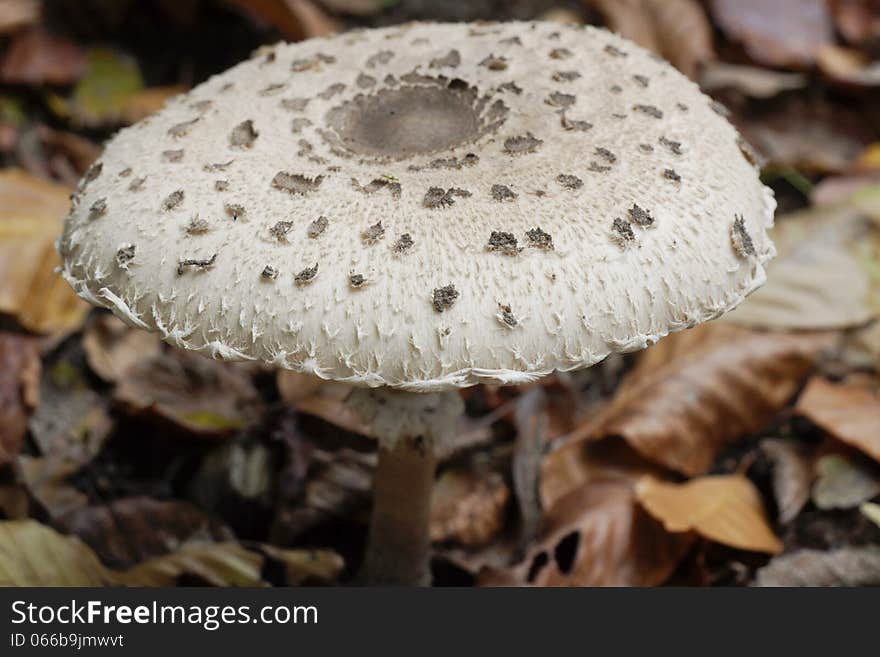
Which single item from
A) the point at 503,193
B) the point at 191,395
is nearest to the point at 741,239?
the point at 503,193

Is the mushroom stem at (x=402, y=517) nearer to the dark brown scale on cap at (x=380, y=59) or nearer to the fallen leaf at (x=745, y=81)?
the dark brown scale on cap at (x=380, y=59)

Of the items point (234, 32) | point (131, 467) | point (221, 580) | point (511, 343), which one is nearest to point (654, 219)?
point (511, 343)

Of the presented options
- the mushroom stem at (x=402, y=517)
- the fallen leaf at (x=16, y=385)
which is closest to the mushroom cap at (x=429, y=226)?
the mushroom stem at (x=402, y=517)

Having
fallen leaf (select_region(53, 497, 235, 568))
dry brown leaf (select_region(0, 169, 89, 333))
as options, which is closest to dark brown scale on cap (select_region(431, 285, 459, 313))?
fallen leaf (select_region(53, 497, 235, 568))

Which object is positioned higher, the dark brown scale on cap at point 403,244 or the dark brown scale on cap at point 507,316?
the dark brown scale on cap at point 403,244

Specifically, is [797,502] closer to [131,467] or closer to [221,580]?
[221,580]

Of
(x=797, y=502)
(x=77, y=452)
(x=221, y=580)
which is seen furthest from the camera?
(x=77, y=452)
